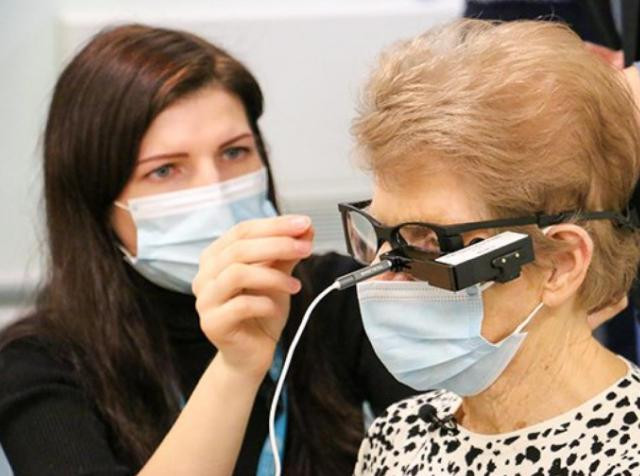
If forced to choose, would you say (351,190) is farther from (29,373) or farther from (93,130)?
(29,373)

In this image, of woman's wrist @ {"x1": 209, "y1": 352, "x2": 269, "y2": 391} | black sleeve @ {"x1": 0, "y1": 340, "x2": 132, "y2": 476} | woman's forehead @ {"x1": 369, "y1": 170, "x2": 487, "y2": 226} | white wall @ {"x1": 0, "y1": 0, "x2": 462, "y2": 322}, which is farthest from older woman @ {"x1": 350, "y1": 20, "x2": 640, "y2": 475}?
white wall @ {"x1": 0, "y1": 0, "x2": 462, "y2": 322}

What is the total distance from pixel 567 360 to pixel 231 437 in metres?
0.53

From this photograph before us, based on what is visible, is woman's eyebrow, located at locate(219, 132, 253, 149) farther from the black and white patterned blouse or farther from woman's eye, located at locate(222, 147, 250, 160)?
the black and white patterned blouse

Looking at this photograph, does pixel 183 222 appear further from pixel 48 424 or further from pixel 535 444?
pixel 535 444

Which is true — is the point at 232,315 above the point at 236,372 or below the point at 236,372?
above

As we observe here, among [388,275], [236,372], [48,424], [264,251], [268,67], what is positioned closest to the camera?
[388,275]

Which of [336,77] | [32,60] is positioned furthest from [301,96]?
[32,60]

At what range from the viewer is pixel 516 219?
1226 millimetres

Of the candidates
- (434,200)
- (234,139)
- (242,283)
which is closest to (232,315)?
(242,283)

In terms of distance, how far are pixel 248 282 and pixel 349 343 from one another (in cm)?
52

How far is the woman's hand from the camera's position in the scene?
4.81 ft

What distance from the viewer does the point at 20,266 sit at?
2.95 metres

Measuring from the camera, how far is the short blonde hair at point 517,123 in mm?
1210

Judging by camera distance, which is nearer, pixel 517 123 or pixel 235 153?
pixel 517 123
